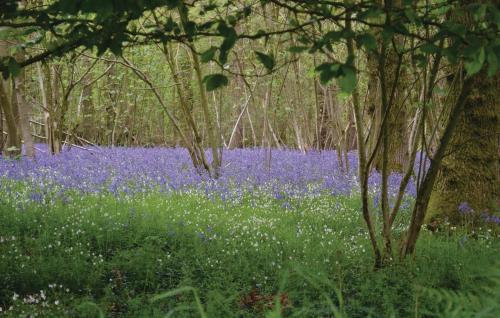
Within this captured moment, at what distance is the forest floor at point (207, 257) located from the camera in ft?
13.1

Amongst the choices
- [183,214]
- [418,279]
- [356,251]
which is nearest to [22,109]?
[183,214]

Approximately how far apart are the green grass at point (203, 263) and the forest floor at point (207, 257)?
0.05 feet

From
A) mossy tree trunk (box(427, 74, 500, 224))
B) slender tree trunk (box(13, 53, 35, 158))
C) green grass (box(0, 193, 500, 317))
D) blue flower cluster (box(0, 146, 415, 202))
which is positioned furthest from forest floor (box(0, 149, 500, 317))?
slender tree trunk (box(13, 53, 35, 158))

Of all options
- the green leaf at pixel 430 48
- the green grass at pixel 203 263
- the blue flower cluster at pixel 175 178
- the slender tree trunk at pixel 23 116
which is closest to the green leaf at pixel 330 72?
the green leaf at pixel 430 48

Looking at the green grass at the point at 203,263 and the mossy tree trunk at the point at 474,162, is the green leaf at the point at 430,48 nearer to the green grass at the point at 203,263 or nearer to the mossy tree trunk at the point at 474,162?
the green grass at the point at 203,263

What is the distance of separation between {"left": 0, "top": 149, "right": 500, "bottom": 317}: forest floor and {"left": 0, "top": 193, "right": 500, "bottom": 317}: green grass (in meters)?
0.02

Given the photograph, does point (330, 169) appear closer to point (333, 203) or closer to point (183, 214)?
point (333, 203)

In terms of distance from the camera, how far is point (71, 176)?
9062 millimetres

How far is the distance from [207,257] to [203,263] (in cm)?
11

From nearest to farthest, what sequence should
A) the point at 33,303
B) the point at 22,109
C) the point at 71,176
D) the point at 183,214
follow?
the point at 33,303, the point at 183,214, the point at 71,176, the point at 22,109

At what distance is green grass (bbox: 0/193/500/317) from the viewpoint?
4.02 metres

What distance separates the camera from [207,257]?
504 centimetres

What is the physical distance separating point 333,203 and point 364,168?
326cm

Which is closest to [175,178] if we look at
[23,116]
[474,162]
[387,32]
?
[23,116]
